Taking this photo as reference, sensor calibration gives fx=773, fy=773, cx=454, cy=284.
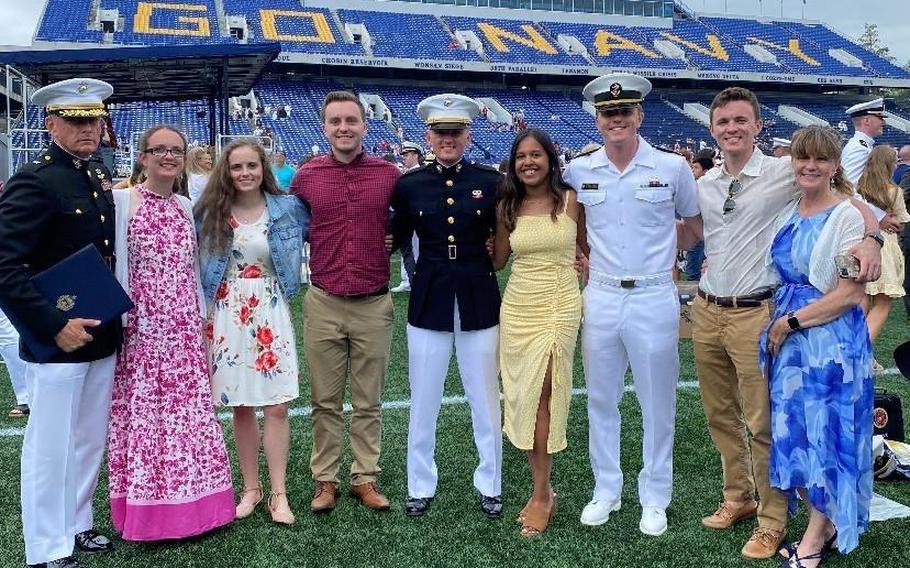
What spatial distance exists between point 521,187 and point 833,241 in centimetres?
137

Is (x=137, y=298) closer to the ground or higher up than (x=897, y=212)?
closer to the ground

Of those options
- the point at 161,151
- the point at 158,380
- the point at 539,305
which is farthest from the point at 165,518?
the point at 539,305

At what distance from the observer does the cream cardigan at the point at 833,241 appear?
2.99 metres

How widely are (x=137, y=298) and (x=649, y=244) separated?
7.48 ft

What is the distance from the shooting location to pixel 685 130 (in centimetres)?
3378

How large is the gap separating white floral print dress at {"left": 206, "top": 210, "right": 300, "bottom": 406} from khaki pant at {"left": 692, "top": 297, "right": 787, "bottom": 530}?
2.01 metres

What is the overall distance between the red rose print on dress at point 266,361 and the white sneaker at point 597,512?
5.46ft

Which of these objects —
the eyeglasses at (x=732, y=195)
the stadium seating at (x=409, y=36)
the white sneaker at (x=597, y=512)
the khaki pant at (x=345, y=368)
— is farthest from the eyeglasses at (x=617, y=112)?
the stadium seating at (x=409, y=36)

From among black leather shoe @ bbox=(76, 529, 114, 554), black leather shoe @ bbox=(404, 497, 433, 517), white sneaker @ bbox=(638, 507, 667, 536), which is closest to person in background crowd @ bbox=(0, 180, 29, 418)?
black leather shoe @ bbox=(76, 529, 114, 554)

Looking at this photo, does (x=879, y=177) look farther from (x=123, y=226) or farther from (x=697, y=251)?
(x=123, y=226)

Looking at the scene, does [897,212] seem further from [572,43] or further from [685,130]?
[572,43]

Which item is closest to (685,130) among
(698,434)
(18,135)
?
(18,135)

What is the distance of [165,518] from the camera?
3.43 m

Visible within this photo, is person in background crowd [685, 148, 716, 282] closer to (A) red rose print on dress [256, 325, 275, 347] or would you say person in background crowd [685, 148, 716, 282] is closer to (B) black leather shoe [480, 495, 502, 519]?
(B) black leather shoe [480, 495, 502, 519]
